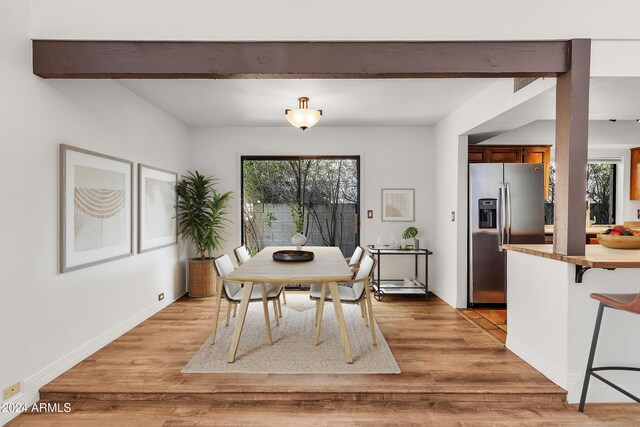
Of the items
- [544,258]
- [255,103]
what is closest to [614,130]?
[544,258]

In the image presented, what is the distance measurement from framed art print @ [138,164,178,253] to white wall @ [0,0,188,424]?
400 millimetres

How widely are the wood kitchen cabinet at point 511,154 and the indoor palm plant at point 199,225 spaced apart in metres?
3.35

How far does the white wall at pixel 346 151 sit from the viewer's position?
5445 mm

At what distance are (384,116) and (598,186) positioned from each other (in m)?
3.51

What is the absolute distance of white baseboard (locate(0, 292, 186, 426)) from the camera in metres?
2.29

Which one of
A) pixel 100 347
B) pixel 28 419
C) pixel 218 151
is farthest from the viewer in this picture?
pixel 218 151

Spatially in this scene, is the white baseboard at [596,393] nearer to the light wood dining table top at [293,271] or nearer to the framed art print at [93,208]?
the light wood dining table top at [293,271]

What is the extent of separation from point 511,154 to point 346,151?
2.19m

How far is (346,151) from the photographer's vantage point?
17.9 ft

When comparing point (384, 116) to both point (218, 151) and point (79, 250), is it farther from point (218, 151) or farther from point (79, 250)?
point (79, 250)

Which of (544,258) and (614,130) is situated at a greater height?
(614,130)

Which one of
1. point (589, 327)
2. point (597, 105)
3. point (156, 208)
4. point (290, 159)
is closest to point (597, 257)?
point (589, 327)

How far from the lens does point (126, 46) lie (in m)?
2.45
